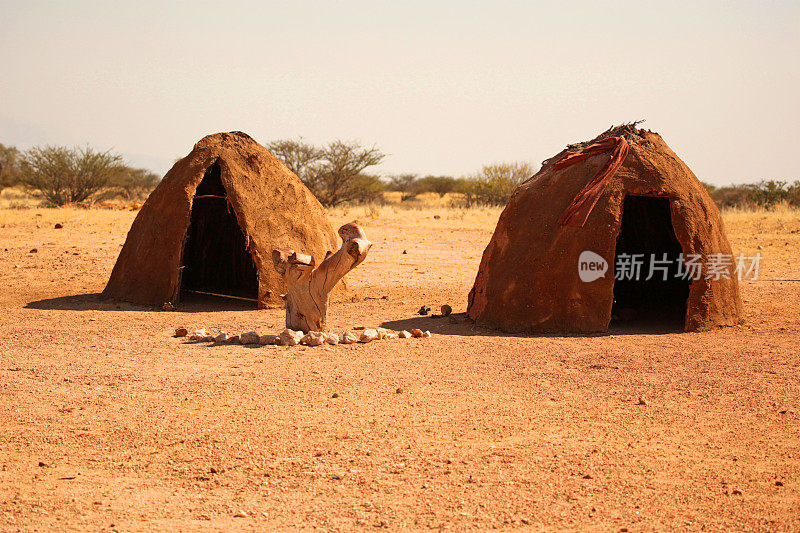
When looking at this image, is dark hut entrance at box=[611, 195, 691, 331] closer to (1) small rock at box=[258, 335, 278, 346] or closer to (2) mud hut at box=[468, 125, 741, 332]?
(2) mud hut at box=[468, 125, 741, 332]

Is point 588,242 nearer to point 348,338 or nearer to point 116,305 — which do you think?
point 348,338

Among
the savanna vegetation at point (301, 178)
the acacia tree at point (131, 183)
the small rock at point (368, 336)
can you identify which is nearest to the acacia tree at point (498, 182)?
the savanna vegetation at point (301, 178)

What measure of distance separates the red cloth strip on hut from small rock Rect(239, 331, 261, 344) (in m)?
3.14

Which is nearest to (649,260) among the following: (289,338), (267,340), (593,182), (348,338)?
(593,182)

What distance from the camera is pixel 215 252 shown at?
38.9 ft

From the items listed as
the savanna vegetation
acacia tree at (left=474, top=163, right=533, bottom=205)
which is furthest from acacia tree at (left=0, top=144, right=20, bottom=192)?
acacia tree at (left=474, top=163, right=533, bottom=205)

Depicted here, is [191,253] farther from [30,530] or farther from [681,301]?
[30,530]

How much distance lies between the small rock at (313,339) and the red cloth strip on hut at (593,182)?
2.62 meters

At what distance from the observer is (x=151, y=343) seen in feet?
24.0

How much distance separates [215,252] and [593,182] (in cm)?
616

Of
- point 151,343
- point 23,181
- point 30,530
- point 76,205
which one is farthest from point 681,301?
point 23,181

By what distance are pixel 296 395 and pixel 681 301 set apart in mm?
6120

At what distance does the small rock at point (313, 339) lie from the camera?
7164mm

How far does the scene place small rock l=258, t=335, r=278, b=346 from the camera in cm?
722
